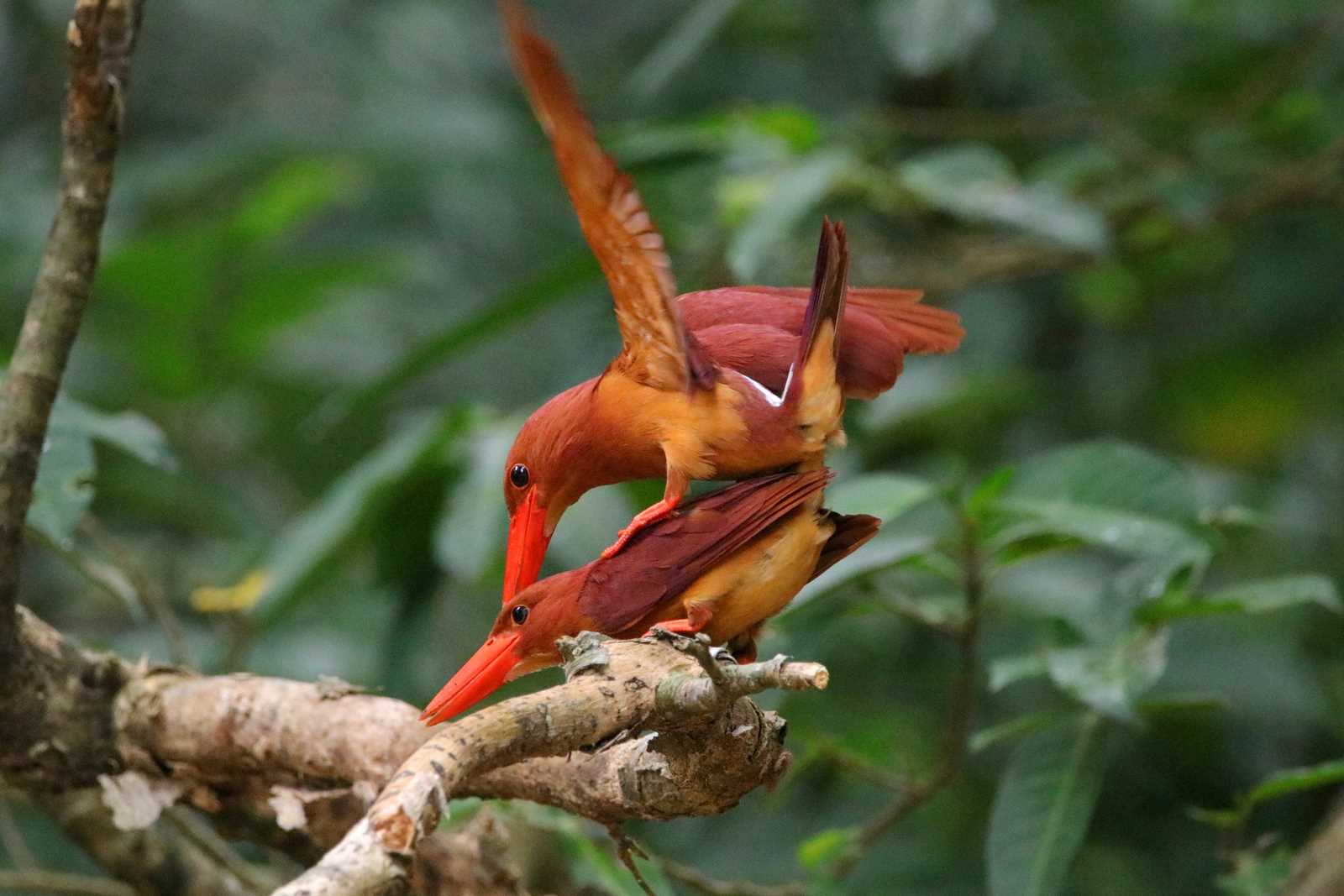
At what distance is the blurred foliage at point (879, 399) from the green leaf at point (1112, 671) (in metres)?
0.01

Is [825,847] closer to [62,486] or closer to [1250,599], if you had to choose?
[1250,599]

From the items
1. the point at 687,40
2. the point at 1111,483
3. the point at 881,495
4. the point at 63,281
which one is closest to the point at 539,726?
the point at 63,281

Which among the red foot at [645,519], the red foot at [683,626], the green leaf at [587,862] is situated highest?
the red foot at [645,519]

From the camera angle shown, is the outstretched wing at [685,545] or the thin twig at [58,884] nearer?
the outstretched wing at [685,545]

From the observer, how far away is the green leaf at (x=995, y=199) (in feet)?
10.1

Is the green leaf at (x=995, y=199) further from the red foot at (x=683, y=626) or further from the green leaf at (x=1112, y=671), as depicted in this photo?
the red foot at (x=683, y=626)

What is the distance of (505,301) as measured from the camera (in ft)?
10.7

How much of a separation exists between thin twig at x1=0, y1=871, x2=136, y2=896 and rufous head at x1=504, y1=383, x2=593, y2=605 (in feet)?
3.37

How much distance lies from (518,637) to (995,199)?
5.67 feet

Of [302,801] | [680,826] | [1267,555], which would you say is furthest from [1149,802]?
[302,801]

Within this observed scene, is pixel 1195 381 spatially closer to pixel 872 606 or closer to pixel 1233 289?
pixel 1233 289

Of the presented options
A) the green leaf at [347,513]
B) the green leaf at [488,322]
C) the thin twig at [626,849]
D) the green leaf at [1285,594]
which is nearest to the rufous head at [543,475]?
the thin twig at [626,849]

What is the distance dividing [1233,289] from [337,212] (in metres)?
3.32

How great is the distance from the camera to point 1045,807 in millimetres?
2336
